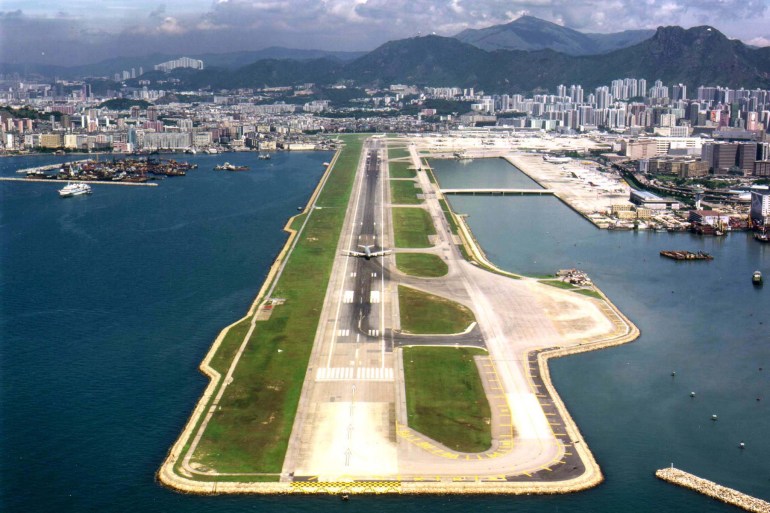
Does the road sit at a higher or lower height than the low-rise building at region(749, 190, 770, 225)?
lower

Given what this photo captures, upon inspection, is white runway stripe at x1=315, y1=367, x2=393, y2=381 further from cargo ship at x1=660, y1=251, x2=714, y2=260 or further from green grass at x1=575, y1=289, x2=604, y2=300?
cargo ship at x1=660, y1=251, x2=714, y2=260

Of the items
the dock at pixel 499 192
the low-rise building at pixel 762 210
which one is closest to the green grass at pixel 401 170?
the dock at pixel 499 192

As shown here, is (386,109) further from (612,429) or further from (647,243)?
(612,429)

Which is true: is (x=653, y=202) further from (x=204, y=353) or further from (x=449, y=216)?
(x=204, y=353)

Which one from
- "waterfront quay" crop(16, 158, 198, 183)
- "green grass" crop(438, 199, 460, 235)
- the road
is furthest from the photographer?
"waterfront quay" crop(16, 158, 198, 183)

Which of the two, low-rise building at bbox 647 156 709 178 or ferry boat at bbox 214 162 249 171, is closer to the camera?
low-rise building at bbox 647 156 709 178

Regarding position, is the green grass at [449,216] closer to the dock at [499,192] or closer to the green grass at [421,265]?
the dock at [499,192]

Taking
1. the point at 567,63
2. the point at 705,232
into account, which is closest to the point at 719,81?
the point at 567,63

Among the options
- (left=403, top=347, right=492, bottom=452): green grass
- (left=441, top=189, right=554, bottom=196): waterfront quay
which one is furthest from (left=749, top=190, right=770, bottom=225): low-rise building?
(left=403, top=347, right=492, bottom=452): green grass
